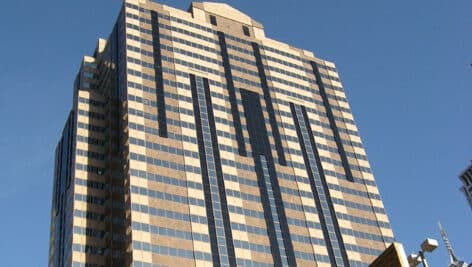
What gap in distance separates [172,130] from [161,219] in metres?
21.9

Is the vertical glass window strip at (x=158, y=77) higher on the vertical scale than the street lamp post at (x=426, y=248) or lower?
higher

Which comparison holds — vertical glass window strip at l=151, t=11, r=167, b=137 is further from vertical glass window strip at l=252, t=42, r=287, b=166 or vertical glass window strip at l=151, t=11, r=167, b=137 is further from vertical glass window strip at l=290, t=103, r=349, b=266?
vertical glass window strip at l=290, t=103, r=349, b=266

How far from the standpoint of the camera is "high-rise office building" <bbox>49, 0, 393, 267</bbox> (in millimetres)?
119625

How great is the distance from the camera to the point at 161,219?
116312 mm

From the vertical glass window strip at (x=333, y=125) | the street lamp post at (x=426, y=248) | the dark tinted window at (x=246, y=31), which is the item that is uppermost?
the dark tinted window at (x=246, y=31)

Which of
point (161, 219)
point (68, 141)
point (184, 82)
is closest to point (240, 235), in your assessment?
point (161, 219)

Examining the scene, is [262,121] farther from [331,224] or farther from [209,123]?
[331,224]

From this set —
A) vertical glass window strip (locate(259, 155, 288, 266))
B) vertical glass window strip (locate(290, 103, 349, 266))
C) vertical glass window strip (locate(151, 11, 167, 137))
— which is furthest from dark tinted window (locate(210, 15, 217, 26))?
vertical glass window strip (locate(259, 155, 288, 266))

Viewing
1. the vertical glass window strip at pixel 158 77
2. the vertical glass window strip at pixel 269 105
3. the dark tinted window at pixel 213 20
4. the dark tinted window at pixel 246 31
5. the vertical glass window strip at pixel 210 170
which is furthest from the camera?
the dark tinted window at pixel 246 31

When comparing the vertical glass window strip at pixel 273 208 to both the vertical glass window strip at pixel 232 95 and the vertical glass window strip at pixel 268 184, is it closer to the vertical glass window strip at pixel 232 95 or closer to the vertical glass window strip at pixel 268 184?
the vertical glass window strip at pixel 268 184

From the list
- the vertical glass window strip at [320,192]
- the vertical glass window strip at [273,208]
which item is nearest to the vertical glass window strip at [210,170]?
the vertical glass window strip at [273,208]

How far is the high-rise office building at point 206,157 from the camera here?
11962 centimetres

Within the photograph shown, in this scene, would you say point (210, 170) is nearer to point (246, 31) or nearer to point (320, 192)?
point (320, 192)

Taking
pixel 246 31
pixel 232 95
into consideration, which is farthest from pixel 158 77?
pixel 246 31
